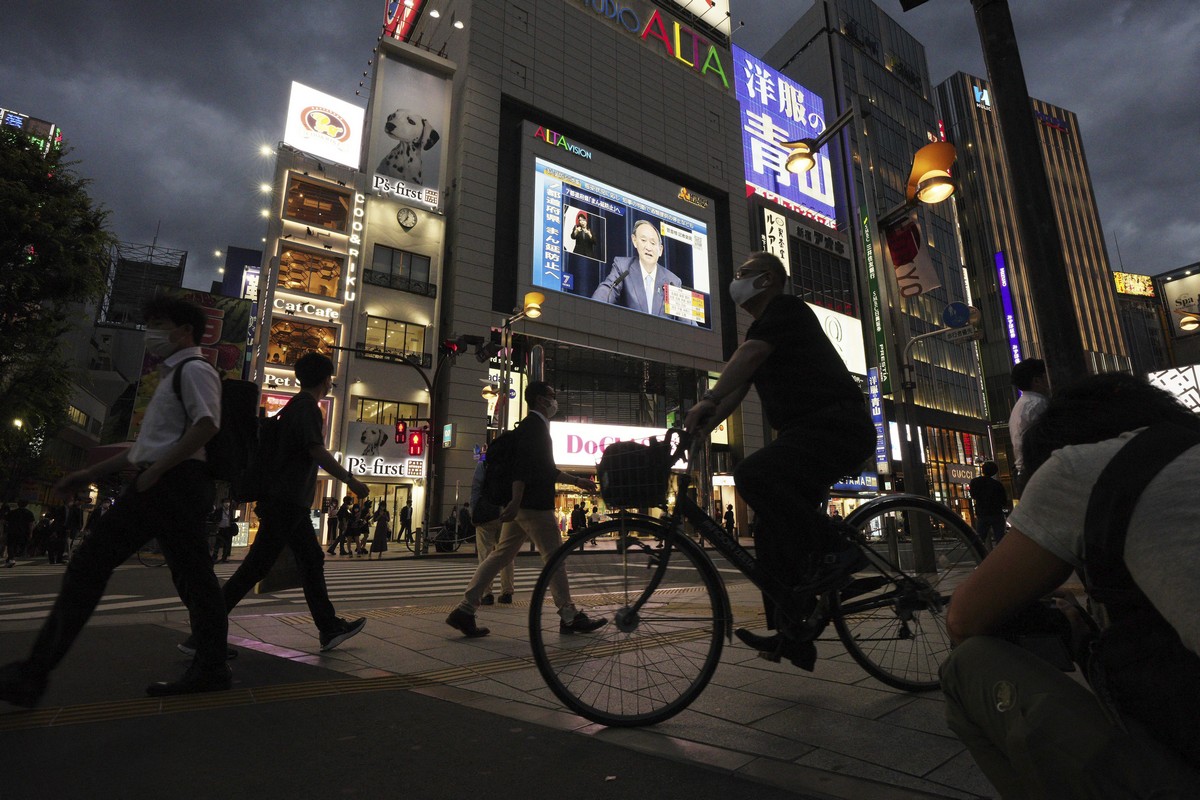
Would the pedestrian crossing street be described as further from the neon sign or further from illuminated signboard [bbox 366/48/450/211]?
the neon sign

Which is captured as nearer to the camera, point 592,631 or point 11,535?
point 592,631

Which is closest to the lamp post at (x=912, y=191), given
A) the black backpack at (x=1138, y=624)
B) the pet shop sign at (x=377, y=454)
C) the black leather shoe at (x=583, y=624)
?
the black leather shoe at (x=583, y=624)

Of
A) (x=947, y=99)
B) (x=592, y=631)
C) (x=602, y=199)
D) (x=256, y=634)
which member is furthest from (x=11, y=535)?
(x=947, y=99)

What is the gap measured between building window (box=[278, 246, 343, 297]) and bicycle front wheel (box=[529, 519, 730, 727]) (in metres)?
27.7

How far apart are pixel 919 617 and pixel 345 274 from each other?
93.9 feet

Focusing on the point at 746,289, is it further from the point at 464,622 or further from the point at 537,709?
the point at 464,622

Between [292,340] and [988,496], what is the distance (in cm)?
2638

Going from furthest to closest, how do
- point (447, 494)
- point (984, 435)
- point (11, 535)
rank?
point (984, 435) < point (447, 494) < point (11, 535)

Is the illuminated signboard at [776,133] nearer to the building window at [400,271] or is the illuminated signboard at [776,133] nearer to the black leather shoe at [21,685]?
the building window at [400,271]

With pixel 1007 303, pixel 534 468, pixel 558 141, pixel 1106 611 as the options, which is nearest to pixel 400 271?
pixel 558 141

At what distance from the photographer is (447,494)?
26562 millimetres

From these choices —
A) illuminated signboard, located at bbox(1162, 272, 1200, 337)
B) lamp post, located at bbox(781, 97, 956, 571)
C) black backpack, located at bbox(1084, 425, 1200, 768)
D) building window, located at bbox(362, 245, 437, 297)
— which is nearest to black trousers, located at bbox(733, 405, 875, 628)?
black backpack, located at bbox(1084, 425, 1200, 768)

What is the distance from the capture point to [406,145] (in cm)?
2975

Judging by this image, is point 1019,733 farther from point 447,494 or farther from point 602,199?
point 602,199
